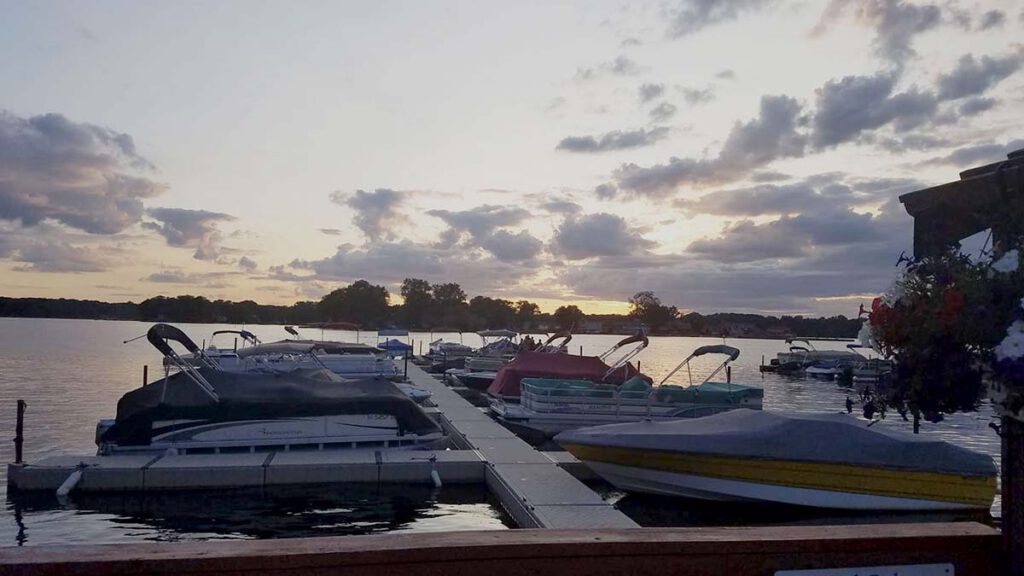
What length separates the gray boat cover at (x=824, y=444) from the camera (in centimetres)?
1383

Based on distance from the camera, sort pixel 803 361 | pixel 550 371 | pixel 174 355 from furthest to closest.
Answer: pixel 803 361 < pixel 550 371 < pixel 174 355

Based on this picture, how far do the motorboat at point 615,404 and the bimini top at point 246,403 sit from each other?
570cm

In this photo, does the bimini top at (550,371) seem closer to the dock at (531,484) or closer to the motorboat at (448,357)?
the dock at (531,484)

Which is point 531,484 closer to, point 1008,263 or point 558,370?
point 1008,263

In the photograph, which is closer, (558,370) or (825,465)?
(825,465)

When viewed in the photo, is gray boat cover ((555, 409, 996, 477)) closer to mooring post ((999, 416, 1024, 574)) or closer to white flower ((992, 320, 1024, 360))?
mooring post ((999, 416, 1024, 574))

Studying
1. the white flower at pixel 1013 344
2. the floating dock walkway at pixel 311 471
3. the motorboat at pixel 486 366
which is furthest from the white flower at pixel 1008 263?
the motorboat at pixel 486 366

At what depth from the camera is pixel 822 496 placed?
46.1 feet

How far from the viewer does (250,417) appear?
1833cm

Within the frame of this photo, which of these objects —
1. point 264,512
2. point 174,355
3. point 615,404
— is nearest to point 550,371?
point 615,404

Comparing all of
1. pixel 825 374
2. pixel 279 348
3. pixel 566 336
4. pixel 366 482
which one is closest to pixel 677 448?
pixel 366 482

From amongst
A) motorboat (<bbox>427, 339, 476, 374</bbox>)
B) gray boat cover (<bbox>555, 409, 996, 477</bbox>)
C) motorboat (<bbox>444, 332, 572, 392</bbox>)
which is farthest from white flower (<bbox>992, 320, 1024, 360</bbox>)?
motorboat (<bbox>427, 339, 476, 374</bbox>)

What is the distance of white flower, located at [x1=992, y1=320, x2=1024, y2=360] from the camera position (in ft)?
12.5

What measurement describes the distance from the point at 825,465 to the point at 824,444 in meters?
0.33
